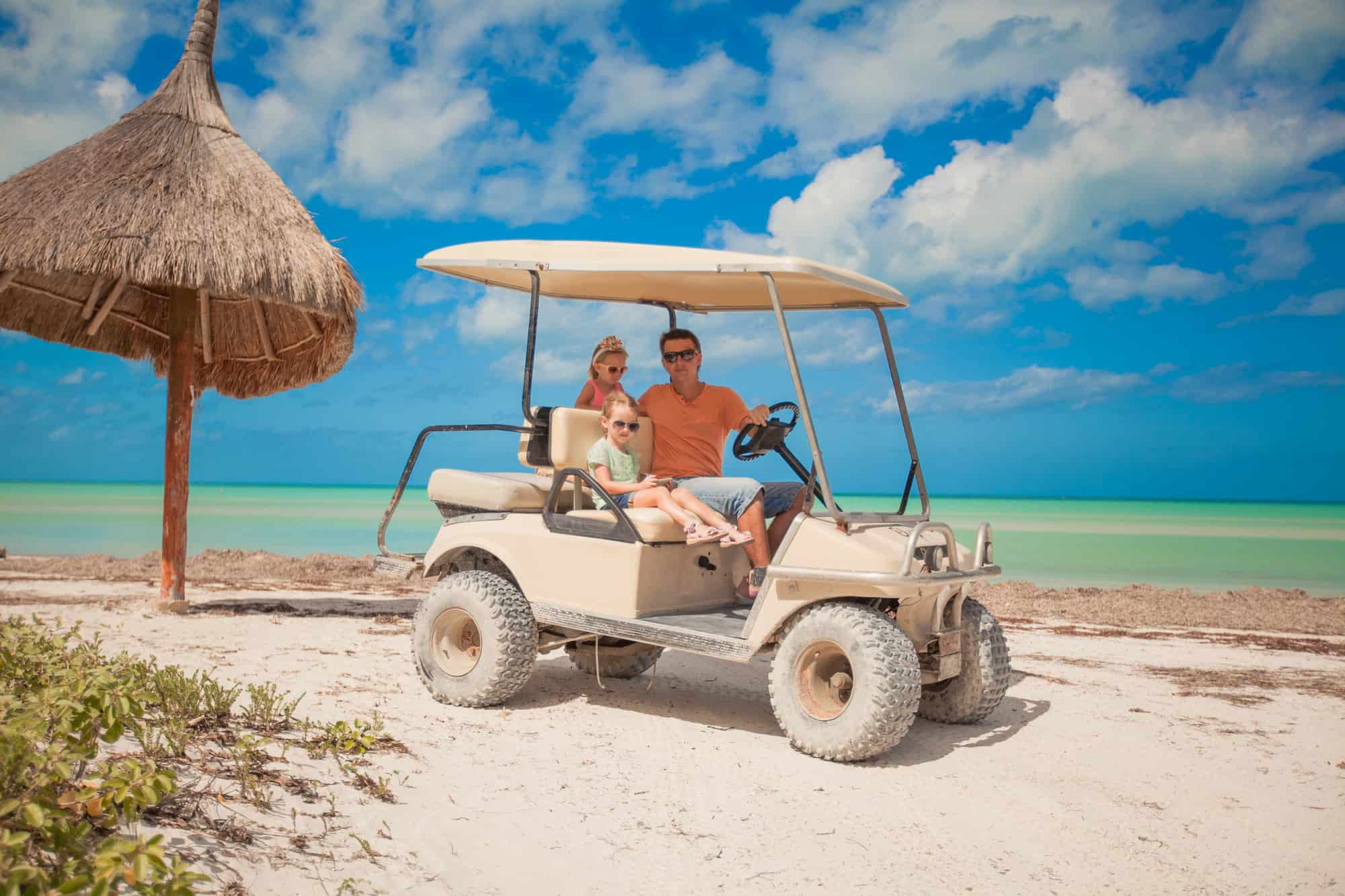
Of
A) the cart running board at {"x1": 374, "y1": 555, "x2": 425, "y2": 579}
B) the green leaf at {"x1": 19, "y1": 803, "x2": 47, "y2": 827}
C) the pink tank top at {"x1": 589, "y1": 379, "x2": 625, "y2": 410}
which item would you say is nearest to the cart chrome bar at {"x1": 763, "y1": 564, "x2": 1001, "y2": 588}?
the pink tank top at {"x1": 589, "y1": 379, "x2": 625, "y2": 410}

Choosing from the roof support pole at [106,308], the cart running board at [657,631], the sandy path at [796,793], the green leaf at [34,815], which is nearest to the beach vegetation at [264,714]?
the sandy path at [796,793]

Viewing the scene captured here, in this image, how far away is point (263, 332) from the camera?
34.0 feet

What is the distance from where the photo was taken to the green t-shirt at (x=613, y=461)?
225 inches

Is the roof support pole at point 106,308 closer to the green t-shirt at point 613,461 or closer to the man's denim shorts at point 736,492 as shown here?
the green t-shirt at point 613,461

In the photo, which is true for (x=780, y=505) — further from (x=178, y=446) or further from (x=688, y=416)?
(x=178, y=446)

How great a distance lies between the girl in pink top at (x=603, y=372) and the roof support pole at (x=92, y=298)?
5625 mm

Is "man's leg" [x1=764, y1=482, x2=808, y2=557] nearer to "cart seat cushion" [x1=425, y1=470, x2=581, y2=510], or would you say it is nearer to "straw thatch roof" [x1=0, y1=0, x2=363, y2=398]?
"cart seat cushion" [x1=425, y1=470, x2=581, y2=510]

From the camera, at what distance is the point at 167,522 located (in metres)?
8.55

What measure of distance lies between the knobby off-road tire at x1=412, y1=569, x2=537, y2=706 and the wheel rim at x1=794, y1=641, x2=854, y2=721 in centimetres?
158

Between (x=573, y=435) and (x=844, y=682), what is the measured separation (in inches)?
82.2

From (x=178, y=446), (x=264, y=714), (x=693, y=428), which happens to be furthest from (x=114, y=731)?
(x=178, y=446)

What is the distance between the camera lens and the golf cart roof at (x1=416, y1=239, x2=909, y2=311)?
200 inches

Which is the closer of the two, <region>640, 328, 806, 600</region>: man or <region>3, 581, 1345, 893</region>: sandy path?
<region>3, 581, 1345, 893</region>: sandy path

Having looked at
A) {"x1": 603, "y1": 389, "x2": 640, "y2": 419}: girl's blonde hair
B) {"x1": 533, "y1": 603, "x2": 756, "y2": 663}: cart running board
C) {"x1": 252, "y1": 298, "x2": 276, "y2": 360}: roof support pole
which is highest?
{"x1": 252, "y1": 298, "x2": 276, "y2": 360}: roof support pole
